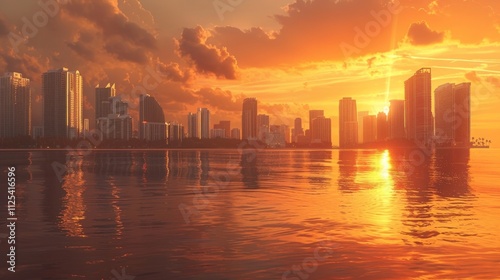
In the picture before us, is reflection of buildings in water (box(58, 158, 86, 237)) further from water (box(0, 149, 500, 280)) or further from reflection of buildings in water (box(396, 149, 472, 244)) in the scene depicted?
reflection of buildings in water (box(396, 149, 472, 244))

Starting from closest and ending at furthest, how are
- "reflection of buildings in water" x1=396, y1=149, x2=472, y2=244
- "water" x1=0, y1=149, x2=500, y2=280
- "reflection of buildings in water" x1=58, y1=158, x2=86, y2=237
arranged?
1. "water" x1=0, y1=149, x2=500, y2=280
2. "reflection of buildings in water" x1=58, y1=158, x2=86, y2=237
3. "reflection of buildings in water" x1=396, y1=149, x2=472, y2=244

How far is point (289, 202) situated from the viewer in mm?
44688

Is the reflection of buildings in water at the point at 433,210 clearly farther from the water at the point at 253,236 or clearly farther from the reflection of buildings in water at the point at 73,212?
the reflection of buildings in water at the point at 73,212

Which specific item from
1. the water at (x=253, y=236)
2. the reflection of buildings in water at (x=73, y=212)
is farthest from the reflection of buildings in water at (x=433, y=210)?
the reflection of buildings in water at (x=73, y=212)

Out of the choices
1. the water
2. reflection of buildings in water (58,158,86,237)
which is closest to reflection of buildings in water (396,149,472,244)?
the water

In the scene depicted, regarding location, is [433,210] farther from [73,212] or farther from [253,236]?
[73,212]

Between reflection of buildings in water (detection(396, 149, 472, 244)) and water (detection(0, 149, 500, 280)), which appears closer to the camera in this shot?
water (detection(0, 149, 500, 280))

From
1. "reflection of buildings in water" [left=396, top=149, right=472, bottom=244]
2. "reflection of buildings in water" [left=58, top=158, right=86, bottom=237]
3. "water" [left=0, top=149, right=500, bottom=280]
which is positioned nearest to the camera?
"water" [left=0, top=149, right=500, bottom=280]

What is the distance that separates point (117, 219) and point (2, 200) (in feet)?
59.2

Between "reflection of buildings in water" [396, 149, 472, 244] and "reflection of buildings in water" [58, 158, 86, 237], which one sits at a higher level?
"reflection of buildings in water" [58, 158, 86, 237]

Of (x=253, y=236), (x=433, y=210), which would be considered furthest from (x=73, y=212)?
(x=433, y=210)

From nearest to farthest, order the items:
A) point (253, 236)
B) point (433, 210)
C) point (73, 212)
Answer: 1. point (253, 236)
2. point (73, 212)
3. point (433, 210)

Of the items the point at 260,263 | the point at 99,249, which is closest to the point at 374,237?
the point at 260,263

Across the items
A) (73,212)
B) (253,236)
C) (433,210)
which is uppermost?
(73,212)
